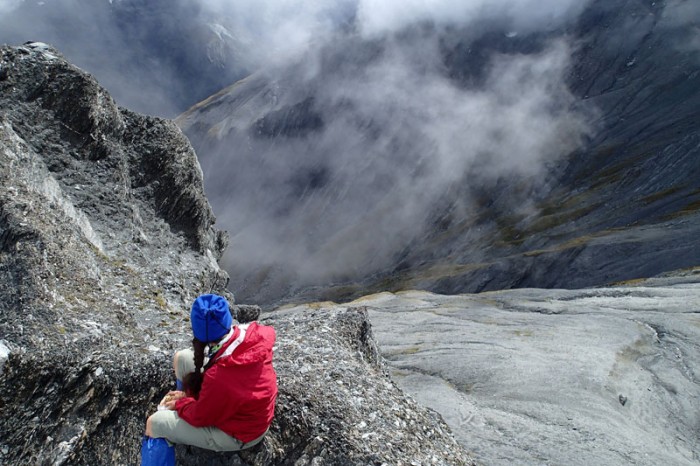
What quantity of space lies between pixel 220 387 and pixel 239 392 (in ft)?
1.13

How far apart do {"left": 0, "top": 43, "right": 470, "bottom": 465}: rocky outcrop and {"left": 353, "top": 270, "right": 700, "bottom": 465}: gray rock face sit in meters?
13.7

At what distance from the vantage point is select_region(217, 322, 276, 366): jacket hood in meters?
8.02

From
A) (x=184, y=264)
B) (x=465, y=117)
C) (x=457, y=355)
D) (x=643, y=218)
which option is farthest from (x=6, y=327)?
(x=465, y=117)

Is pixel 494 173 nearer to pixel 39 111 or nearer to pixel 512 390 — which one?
pixel 512 390

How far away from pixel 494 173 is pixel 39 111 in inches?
6190

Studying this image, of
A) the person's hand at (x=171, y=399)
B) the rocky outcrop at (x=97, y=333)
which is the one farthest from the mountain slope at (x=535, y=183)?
the person's hand at (x=171, y=399)

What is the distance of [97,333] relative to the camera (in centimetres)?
1184

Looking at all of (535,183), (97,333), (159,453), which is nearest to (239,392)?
(159,453)

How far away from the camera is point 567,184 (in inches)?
5655

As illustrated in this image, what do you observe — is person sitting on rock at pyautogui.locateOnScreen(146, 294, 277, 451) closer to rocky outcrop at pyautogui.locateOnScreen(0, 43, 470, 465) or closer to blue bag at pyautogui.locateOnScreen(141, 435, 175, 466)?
blue bag at pyautogui.locateOnScreen(141, 435, 175, 466)

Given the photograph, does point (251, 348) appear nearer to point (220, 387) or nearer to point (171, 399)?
point (220, 387)

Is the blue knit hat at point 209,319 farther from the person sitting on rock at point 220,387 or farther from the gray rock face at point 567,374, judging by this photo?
the gray rock face at point 567,374

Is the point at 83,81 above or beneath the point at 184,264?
above

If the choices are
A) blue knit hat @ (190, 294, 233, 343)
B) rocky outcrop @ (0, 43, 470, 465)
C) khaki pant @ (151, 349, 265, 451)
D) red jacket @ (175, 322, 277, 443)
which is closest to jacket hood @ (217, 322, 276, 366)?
red jacket @ (175, 322, 277, 443)
